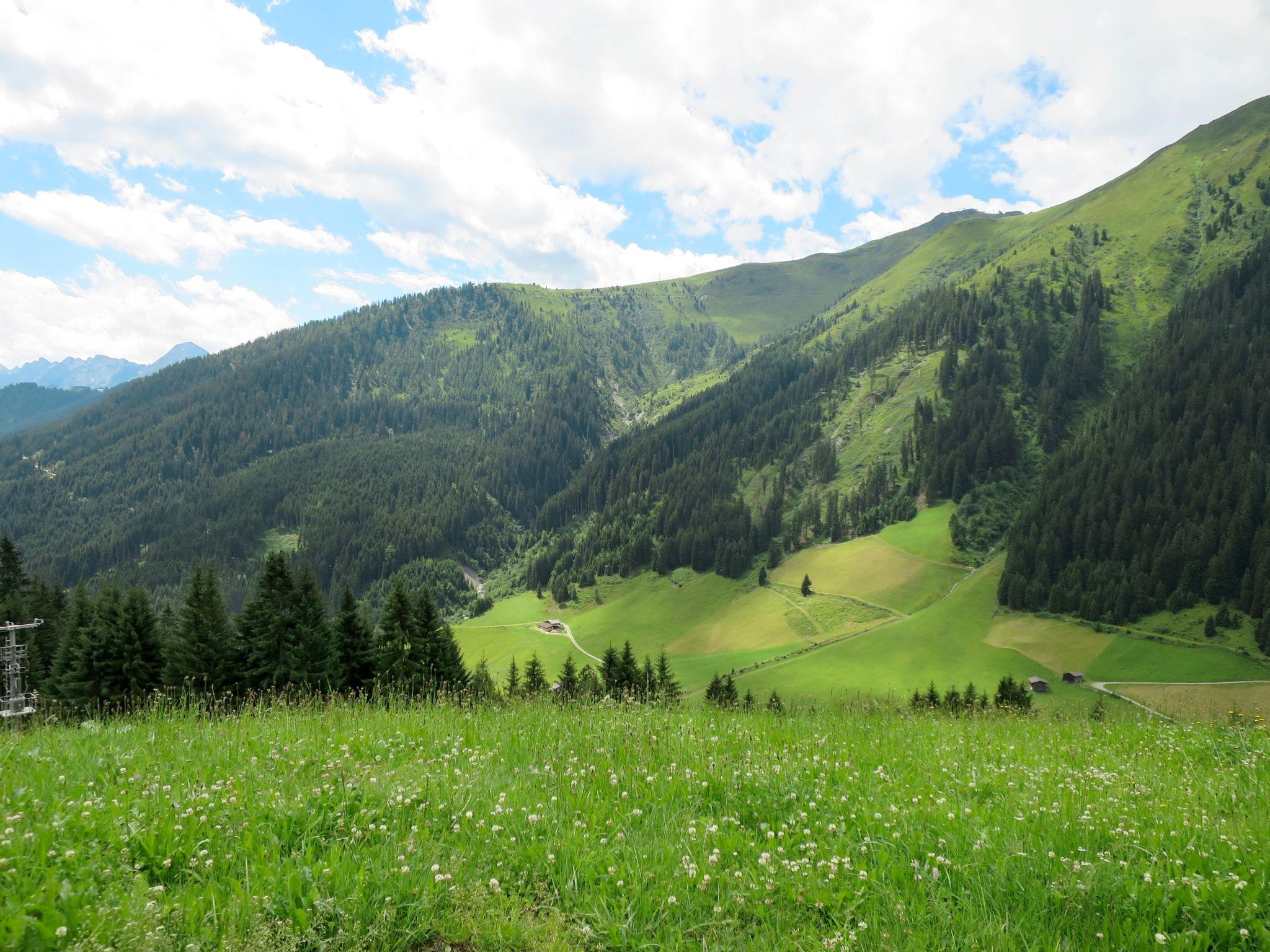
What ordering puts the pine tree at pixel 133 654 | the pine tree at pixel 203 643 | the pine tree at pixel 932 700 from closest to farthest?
the pine tree at pixel 932 700 → the pine tree at pixel 133 654 → the pine tree at pixel 203 643

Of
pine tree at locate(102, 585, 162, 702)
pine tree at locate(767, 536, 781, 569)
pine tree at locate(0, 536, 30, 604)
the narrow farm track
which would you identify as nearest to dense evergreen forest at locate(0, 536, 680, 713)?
pine tree at locate(102, 585, 162, 702)

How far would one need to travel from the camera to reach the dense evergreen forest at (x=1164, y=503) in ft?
434

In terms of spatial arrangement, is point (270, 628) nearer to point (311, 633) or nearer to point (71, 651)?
point (311, 633)

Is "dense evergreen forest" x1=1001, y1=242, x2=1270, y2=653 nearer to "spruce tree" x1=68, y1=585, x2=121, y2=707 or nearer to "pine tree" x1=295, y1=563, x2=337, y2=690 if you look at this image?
"pine tree" x1=295, y1=563, x2=337, y2=690

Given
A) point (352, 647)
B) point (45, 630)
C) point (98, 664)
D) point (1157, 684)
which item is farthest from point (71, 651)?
point (1157, 684)

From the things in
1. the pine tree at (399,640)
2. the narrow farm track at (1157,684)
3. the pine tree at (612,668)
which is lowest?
the narrow farm track at (1157,684)

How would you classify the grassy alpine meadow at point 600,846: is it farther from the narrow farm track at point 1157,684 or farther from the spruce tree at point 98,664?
the narrow farm track at point 1157,684

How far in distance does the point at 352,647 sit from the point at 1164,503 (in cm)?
18365

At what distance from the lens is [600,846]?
5.99m

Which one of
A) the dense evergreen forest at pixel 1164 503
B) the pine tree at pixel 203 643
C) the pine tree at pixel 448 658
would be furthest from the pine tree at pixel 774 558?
the pine tree at pixel 203 643

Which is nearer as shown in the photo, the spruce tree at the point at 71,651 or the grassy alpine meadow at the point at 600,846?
the grassy alpine meadow at the point at 600,846

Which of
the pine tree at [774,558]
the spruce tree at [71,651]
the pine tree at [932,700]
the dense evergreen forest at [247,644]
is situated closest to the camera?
the pine tree at [932,700]

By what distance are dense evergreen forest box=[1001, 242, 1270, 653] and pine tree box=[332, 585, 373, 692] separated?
145 metres

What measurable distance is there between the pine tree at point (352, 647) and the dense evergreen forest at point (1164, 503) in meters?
145
